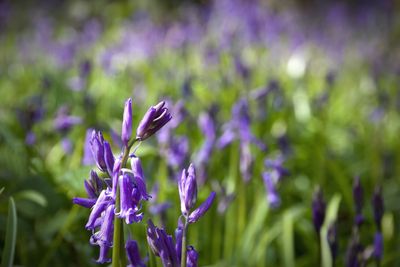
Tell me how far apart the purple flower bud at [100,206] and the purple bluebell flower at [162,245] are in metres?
0.11

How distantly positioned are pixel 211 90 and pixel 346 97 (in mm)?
2006

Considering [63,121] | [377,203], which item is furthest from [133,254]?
[63,121]

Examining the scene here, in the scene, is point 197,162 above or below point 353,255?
above

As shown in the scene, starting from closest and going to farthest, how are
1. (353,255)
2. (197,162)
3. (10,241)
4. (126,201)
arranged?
(126,201) < (10,241) < (353,255) < (197,162)

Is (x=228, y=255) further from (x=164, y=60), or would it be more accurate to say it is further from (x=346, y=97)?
(x=164, y=60)

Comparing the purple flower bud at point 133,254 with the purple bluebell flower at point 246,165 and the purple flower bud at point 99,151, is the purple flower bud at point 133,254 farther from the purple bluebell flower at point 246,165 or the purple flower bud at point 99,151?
the purple bluebell flower at point 246,165

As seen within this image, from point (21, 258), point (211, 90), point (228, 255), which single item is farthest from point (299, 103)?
point (21, 258)

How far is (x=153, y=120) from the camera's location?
1.15 metres

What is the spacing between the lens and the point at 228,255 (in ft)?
8.09

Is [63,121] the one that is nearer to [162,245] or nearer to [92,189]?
[92,189]

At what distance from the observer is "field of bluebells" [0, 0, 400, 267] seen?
1228 millimetres

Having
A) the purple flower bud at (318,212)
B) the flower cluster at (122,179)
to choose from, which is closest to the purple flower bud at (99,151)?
the flower cluster at (122,179)

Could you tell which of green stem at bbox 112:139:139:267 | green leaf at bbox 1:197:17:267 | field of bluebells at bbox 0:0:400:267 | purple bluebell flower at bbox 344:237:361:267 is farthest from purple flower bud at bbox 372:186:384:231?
green leaf at bbox 1:197:17:267

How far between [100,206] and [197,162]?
139 cm
